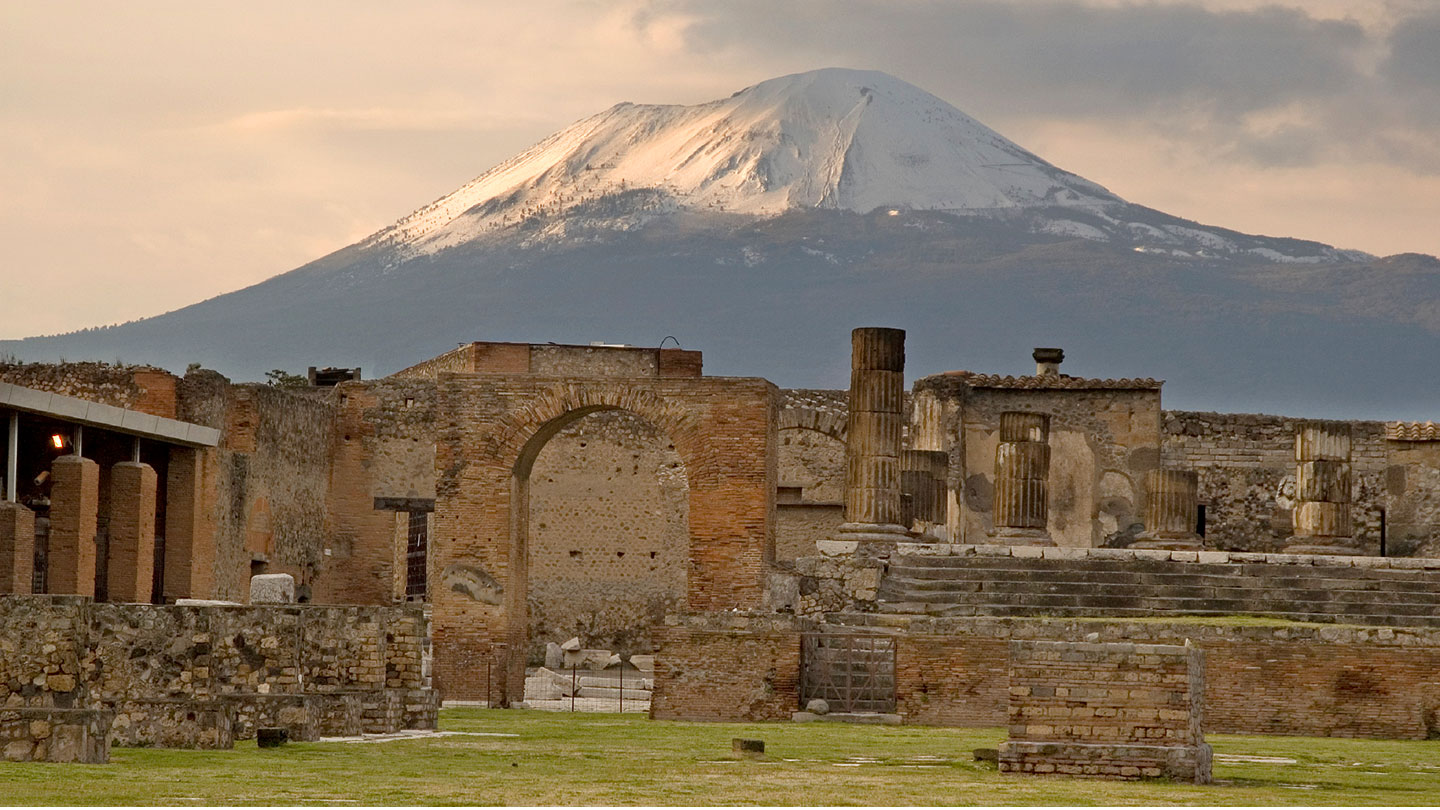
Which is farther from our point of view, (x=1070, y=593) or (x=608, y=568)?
(x=608, y=568)

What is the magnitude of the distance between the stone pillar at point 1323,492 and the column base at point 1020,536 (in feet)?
10.5

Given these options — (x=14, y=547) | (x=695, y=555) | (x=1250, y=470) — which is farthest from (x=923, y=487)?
(x=14, y=547)

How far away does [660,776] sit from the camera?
1423 cm

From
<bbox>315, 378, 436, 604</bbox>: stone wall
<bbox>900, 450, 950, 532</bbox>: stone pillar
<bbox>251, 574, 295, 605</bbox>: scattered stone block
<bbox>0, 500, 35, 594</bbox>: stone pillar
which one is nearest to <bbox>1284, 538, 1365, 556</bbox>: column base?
<bbox>900, 450, 950, 532</bbox>: stone pillar

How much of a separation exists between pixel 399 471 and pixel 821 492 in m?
7.69

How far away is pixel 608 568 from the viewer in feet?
133

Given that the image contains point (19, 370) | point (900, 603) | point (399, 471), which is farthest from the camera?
point (399, 471)

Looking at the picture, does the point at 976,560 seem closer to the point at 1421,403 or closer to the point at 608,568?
the point at 608,568

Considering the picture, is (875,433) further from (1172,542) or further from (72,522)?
(72,522)

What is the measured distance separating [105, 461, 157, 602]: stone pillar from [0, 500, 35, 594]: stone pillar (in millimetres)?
2348

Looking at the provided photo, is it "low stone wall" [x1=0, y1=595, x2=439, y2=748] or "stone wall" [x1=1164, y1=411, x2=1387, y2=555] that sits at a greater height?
"stone wall" [x1=1164, y1=411, x2=1387, y2=555]

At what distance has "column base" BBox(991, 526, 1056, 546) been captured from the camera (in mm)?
30984

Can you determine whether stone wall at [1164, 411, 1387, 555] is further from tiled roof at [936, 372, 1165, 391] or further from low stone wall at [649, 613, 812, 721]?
low stone wall at [649, 613, 812, 721]

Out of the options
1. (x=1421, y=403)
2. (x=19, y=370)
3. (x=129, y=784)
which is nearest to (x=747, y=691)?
(x=129, y=784)
